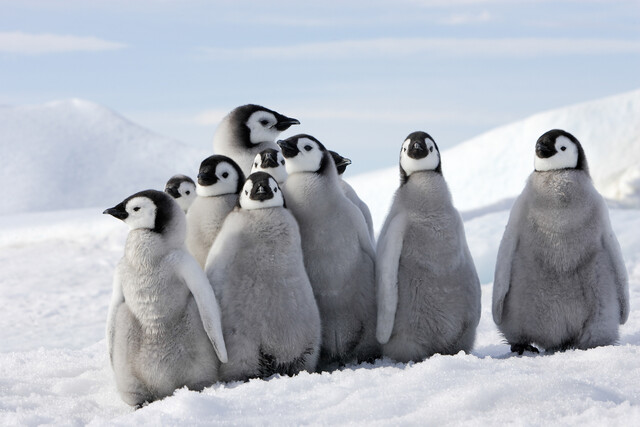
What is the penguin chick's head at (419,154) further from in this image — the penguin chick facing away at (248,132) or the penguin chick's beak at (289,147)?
the penguin chick facing away at (248,132)

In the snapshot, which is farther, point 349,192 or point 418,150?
point 349,192

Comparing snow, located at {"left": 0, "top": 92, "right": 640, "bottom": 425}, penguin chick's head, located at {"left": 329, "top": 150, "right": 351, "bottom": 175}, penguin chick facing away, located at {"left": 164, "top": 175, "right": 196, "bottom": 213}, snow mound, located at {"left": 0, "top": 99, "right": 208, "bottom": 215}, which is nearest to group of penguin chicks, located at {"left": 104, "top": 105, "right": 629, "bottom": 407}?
snow, located at {"left": 0, "top": 92, "right": 640, "bottom": 425}

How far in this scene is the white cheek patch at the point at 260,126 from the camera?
13.6 ft

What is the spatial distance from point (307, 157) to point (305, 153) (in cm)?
2

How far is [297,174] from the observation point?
3.68 meters

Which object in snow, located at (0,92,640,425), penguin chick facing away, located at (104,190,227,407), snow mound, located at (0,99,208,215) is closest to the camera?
snow, located at (0,92,640,425)

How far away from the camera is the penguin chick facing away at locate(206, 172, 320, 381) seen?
10.9 ft

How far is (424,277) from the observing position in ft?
11.9

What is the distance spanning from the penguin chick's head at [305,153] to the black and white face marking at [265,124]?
0.54 metres

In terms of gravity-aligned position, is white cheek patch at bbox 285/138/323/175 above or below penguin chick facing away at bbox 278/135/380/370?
above

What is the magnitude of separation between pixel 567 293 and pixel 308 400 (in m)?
1.44

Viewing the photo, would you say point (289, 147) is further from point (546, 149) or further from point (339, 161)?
point (546, 149)

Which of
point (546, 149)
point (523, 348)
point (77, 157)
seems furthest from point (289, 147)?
point (77, 157)

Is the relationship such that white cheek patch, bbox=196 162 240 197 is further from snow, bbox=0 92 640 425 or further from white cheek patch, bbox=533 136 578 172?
white cheek patch, bbox=533 136 578 172
